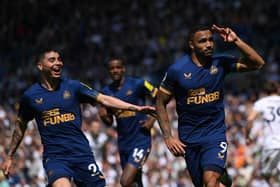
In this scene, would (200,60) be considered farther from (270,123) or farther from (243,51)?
(270,123)

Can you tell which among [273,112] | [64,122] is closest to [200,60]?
[64,122]

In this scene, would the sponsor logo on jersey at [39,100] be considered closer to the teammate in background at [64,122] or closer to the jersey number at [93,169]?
the teammate in background at [64,122]

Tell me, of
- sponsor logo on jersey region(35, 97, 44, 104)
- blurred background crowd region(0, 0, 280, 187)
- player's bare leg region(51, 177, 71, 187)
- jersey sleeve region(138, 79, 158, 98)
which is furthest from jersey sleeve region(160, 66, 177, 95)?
blurred background crowd region(0, 0, 280, 187)

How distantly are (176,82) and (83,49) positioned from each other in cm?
1590

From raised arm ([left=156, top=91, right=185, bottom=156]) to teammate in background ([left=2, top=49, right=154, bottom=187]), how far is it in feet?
1.57

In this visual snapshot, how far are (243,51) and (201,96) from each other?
2.48 ft

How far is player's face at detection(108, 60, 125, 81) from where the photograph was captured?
→ 1273 cm

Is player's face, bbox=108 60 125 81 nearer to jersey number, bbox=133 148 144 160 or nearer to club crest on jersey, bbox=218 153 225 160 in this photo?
jersey number, bbox=133 148 144 160

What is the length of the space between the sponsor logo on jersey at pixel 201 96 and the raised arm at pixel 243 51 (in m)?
0.44

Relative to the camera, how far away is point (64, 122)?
10.3m

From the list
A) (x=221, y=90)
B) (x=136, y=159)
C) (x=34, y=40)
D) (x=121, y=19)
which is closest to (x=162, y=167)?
(x=136, y=159)

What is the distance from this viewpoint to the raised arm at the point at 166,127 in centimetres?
1020

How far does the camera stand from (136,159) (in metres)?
12.6

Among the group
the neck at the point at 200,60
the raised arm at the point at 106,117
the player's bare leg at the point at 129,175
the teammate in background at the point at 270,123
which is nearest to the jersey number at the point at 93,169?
the neck at the point at 200,60
